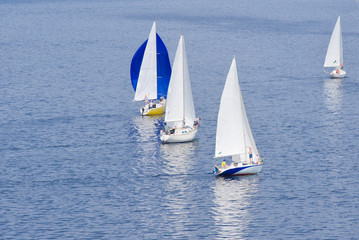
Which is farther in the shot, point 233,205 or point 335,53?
point 335,53

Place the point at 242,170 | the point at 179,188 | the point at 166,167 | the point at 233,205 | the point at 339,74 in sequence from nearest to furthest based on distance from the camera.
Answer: the point at 233,205 < the point at 179,188 < the point at 242,170 < the point at 166,167 < the point at 339,74

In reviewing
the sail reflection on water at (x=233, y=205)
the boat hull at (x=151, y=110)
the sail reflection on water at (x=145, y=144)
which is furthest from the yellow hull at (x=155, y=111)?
the sail reflection on water at (x=233, y=205)

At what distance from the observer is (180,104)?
107 metres

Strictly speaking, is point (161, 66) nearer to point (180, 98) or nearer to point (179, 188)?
point (180, 98)

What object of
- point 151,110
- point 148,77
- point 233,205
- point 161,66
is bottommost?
point 233,205

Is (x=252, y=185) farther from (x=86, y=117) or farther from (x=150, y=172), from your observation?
(x=86, y=117)

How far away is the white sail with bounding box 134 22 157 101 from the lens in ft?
409

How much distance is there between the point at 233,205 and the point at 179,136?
2644cm

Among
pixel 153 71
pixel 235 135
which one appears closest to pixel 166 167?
pixel 235 135

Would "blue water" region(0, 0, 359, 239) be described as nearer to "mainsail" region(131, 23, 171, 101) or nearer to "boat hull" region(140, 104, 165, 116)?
"boat hull" region(140, 104, 165, 116)

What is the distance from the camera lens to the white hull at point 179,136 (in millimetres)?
104125

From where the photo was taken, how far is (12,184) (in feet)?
283

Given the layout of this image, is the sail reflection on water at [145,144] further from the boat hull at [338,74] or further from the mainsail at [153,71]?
the boat hull at [338,74]

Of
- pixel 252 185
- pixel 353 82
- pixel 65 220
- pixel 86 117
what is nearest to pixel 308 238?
pixel 252 185
